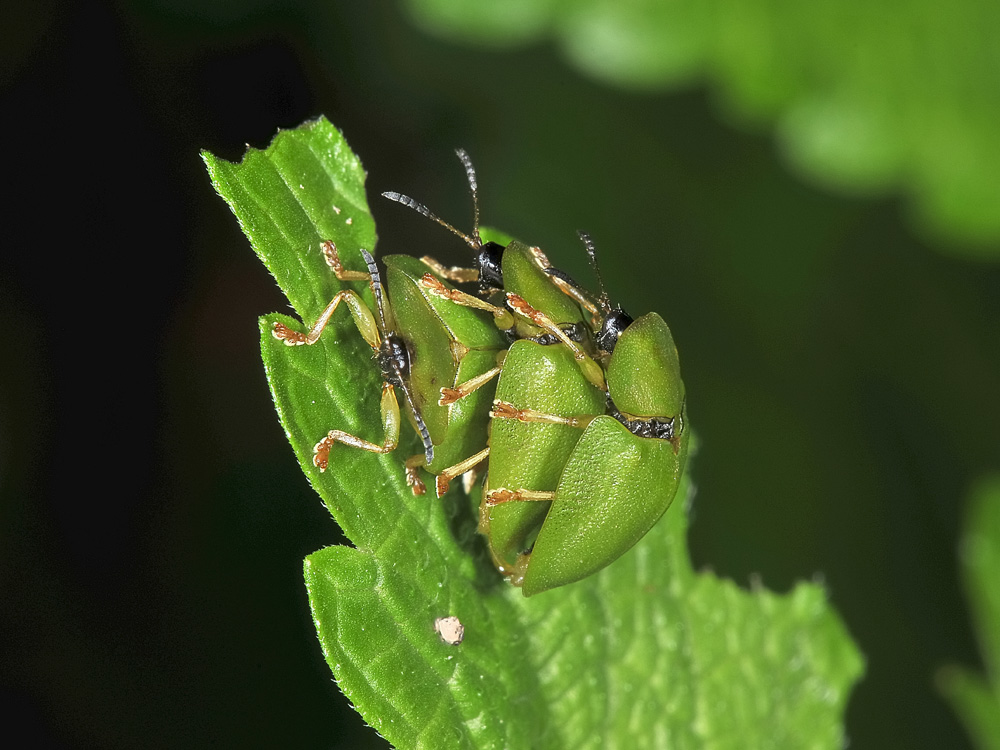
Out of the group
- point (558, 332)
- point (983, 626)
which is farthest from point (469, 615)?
point (983, 626)

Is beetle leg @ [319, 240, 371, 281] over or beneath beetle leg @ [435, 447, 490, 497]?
over

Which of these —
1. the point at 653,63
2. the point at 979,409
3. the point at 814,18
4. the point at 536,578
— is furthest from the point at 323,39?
the point at 979,409

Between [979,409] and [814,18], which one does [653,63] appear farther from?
[979,409]

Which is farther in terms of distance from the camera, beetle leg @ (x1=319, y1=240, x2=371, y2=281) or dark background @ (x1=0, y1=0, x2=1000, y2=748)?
dark background @ (x1=0, y1=0, x2=1000, y2=748)

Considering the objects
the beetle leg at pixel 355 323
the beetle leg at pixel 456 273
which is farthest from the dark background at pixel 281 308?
the beetle leg at pixel 355 323

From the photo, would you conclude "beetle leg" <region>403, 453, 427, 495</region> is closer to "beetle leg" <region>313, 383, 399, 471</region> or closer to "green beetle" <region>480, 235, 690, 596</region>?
"beetle leg" <region>313, 383, 399, 471</region>

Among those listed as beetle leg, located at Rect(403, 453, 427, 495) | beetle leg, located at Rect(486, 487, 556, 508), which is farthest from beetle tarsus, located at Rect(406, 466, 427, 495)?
beetle leg, located at Rect(486, 487, 556, 508)
